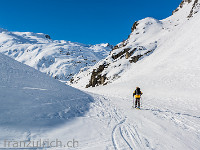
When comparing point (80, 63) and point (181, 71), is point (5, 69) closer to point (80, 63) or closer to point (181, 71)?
point (181, 71)

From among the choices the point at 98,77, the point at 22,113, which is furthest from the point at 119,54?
the point at 22,113

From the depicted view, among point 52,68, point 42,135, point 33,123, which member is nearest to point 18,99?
point 33,123

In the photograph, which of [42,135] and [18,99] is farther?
[18,99]

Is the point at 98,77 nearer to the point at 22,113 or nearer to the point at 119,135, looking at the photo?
the point at 22,113

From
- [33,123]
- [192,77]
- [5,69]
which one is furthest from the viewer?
[192,77]

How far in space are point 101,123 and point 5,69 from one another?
27.7 ft

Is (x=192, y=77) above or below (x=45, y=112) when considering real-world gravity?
above

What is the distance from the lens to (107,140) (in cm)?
455

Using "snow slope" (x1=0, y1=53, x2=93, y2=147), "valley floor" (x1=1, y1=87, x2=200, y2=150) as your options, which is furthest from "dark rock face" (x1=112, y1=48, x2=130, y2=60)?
"valley floor" (x1=1, y1=87, x2=200, y2=150)

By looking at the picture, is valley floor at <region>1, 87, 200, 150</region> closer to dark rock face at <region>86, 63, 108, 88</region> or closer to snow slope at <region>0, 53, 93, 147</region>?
snow slope at <region>0, 53, 93, 147</region>

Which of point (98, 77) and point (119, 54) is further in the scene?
point (119, 54)

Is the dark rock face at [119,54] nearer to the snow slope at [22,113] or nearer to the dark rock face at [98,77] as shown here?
the dark rock face at [98,77]

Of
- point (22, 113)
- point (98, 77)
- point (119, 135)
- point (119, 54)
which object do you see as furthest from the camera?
point (119, 54)

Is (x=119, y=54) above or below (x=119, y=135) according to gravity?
above
